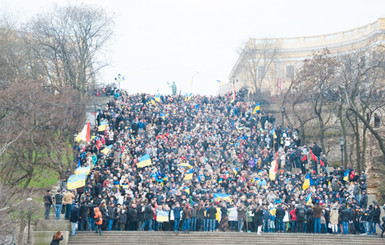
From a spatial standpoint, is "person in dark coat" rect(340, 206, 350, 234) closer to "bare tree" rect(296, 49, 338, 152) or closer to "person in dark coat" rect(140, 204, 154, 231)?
"person in dark coat" rect(140, 204, 154, 231)

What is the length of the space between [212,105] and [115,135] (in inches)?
498

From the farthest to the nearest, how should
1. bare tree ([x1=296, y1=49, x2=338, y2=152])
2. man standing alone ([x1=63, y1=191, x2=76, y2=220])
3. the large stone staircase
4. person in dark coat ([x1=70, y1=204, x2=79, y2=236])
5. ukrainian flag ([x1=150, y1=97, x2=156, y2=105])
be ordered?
ukrainian flag ([x1=150, y1=97, x2=156, y2=105]) → bare tree ([x1=296, y1=49, x2=338, y2=152]) → man standing alone ([x1=63, y1=191, x2=76, y2=220]) → the large stone staircase → person in dark coat ([x1=70, y1=204, x2=79, y2=236])

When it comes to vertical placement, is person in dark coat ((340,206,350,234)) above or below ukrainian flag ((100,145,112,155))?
below

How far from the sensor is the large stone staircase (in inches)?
1083

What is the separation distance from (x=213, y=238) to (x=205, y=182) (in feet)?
15.8

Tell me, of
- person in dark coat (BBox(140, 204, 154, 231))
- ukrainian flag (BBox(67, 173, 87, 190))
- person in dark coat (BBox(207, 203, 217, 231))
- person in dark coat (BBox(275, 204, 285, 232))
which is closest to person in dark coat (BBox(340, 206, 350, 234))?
person in dark coat (BBox(275, 204, 285, 232))

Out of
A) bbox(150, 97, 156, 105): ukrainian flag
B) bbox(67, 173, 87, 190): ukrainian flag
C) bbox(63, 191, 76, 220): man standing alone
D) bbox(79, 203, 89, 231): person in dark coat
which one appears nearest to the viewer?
bbox(79, 203, 89, 231): person in dark coat

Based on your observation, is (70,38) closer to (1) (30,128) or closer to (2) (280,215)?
(1) (30,128)

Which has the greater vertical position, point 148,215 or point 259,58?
point 259,58

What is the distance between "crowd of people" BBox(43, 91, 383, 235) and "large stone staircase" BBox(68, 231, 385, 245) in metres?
0.49

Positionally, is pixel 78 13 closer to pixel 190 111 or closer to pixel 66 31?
pixel 66 31

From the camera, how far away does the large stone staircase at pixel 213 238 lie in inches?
1083

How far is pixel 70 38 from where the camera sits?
5022 centimetres

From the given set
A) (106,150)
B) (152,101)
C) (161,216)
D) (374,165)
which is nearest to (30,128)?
(106,150)
